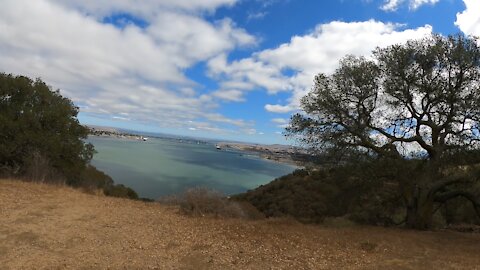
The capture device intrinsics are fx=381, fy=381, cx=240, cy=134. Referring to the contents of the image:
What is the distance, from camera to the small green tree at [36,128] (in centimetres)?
2088

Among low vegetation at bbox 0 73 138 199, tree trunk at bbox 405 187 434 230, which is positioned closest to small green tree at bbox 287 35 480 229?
tree trunk at bbox 405 187 434 230

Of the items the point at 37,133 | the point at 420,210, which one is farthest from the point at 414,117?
the point at 37,133

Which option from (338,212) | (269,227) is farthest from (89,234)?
(338,212)

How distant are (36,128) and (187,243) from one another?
52.7 feet

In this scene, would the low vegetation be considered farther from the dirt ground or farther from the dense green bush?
the dense green bush

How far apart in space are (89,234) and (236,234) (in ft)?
13.4

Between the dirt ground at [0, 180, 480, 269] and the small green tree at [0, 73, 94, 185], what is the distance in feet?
26.9

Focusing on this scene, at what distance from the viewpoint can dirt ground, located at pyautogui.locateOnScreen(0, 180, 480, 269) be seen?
27.7 feet

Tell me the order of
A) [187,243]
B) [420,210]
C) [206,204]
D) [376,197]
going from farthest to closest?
1. [376,197]
2. [206,204]
3. [420,210]
4. [187,243]

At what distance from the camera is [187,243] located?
9961 mm

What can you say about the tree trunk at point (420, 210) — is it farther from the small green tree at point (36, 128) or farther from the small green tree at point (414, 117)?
the small green tree at point (36, 128)

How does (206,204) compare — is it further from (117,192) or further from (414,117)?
(117,192)

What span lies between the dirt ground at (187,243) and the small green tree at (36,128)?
8.21 metres

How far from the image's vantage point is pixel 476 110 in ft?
41.2
